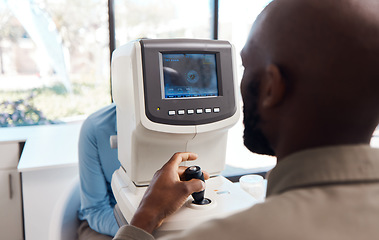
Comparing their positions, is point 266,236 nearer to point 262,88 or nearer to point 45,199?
point 262,88

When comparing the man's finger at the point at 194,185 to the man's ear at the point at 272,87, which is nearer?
the man's ear at the point at 272,87

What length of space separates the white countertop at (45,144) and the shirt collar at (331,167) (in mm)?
1407

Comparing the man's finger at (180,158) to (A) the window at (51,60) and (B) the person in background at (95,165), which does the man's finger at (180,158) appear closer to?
(B) the person in background at (95,165)

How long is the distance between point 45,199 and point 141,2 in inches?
65.4

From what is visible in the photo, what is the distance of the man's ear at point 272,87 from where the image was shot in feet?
1.68

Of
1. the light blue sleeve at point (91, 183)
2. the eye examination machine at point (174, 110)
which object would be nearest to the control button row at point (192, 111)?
the eye examination machine at point (174, 110)

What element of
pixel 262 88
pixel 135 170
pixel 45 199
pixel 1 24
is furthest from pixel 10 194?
pixel 262 88

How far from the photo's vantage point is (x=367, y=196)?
17.6 inches

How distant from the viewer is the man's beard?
580 mm

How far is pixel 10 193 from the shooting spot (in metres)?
2.08

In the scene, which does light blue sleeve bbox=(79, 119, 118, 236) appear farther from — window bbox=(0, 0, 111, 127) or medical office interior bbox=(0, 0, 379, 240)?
window bbox=(0, 0, 111, 127)

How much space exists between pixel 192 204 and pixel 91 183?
0.64 meters

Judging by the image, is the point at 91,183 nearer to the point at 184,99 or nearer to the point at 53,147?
the point at 184,99

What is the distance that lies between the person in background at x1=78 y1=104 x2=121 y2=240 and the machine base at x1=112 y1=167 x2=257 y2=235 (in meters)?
0.37
